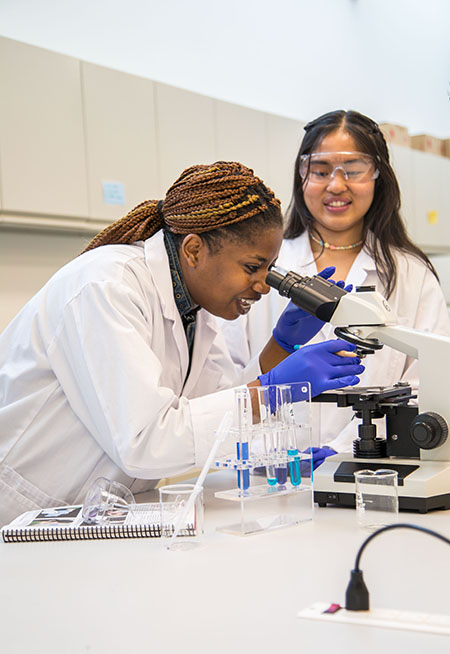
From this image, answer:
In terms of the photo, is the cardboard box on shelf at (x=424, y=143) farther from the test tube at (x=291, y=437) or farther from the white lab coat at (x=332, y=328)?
the test tube at (x=291, y=437)

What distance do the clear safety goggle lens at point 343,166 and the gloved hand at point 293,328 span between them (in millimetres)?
525

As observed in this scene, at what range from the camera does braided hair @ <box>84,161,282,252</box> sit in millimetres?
1501

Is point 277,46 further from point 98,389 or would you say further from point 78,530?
point 78,530

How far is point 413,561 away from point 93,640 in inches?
17.5

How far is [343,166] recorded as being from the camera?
2.08 meters

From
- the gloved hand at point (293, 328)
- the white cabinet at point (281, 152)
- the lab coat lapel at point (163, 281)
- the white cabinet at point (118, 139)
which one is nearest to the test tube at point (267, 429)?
the lab coat lapel at point (163, 281)

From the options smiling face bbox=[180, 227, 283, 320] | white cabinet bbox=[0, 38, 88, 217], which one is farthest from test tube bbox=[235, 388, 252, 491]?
white cabinet bbox=[0, 38, 88, 217]

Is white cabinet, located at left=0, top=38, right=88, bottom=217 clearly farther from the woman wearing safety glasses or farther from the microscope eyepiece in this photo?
the microscope eyepiece

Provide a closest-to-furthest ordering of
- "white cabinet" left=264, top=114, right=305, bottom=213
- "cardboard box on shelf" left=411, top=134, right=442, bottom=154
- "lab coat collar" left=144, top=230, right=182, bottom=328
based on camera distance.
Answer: "lab coat collar" left=144, top=230, right=182, bottom=328
"white cabinet" left=264, top=114, right=305, bottom=213
"cardboard box on shelf" left=411, top=134, right=442, bottom=154

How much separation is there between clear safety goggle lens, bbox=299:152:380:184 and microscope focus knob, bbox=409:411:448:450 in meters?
1.00

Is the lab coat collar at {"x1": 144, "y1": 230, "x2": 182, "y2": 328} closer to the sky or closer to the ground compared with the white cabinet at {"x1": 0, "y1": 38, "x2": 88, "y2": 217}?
closer to the ground

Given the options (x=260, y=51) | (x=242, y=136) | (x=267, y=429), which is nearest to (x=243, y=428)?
(x=267, y=429)

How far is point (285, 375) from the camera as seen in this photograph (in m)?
1.41

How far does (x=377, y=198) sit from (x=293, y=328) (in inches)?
24.7
